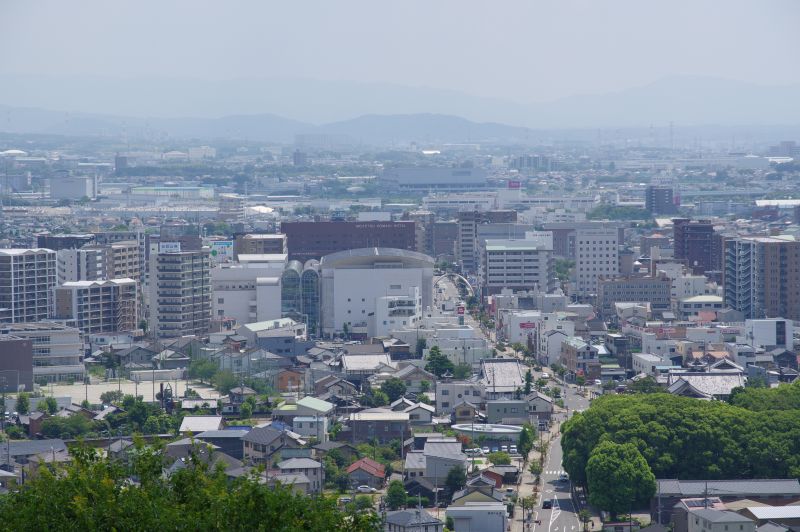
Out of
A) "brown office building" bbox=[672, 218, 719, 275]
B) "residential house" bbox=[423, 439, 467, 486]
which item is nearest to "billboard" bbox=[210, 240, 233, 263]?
"brown office building" bbox=[672, 218, 719, 275]

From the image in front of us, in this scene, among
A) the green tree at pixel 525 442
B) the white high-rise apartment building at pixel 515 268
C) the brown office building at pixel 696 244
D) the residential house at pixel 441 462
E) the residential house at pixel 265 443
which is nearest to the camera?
the residential house at pixel 441 462

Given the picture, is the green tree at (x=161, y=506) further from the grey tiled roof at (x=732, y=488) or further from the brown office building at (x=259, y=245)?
the brown office building at (x=259, y=245)

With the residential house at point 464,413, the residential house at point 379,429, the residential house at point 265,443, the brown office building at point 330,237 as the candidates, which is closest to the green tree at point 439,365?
the residential house at point 464,413

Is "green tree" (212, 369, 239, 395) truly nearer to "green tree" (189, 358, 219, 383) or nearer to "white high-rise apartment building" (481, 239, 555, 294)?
"green tree" (189, 358, 219, 383)

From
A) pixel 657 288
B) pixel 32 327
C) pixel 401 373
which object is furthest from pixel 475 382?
pixel 657 288

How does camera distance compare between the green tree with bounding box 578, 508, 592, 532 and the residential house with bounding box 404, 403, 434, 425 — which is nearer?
the green tree with bounding box 578, 508, 592, 532

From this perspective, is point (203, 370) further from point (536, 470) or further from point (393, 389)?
point (536, 470)

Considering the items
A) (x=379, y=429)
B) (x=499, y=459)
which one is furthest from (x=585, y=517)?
(x=379, y=429)
